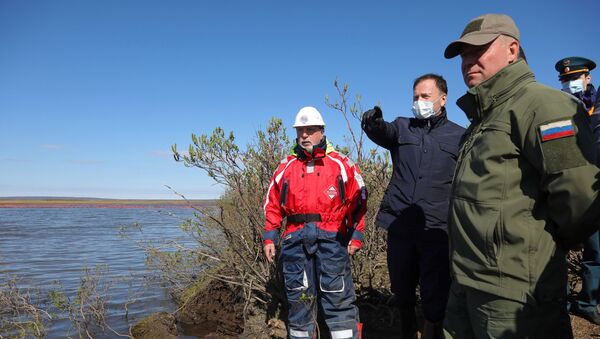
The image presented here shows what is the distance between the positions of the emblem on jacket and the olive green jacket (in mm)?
1796

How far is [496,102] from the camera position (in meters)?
1.77

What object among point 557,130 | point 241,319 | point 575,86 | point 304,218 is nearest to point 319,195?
point 304,218

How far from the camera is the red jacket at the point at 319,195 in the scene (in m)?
3.51

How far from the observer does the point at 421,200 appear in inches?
118

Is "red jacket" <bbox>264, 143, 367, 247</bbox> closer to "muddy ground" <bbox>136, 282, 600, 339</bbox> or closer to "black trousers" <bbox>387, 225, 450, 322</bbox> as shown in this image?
"black trousers" <bbox>387, 225, 450, 322</bbox>

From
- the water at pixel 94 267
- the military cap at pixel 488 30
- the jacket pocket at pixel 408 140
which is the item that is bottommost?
the water at pixel 94 267

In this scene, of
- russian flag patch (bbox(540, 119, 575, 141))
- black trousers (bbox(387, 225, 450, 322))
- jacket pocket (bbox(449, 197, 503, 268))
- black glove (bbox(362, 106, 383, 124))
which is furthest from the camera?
black glove (bbox(362, 106, 383, 124))

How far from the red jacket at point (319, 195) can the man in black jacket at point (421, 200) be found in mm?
434

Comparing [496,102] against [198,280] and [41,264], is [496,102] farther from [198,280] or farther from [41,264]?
[41,264]

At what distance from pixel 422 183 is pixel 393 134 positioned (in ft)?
1.55

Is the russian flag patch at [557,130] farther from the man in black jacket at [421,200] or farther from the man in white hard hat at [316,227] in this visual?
the man in white hard hat at [316,227]

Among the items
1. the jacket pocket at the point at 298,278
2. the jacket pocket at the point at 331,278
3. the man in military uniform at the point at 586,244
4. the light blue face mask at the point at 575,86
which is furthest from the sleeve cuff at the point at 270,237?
the light blue face mask at the point at 575,86

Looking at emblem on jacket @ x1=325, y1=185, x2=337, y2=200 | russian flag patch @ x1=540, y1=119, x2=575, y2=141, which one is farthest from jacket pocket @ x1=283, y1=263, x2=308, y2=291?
russian flag patch @ x1=540, y1=119, x2=575, y2=141

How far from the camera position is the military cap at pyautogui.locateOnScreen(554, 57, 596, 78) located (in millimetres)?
3779
